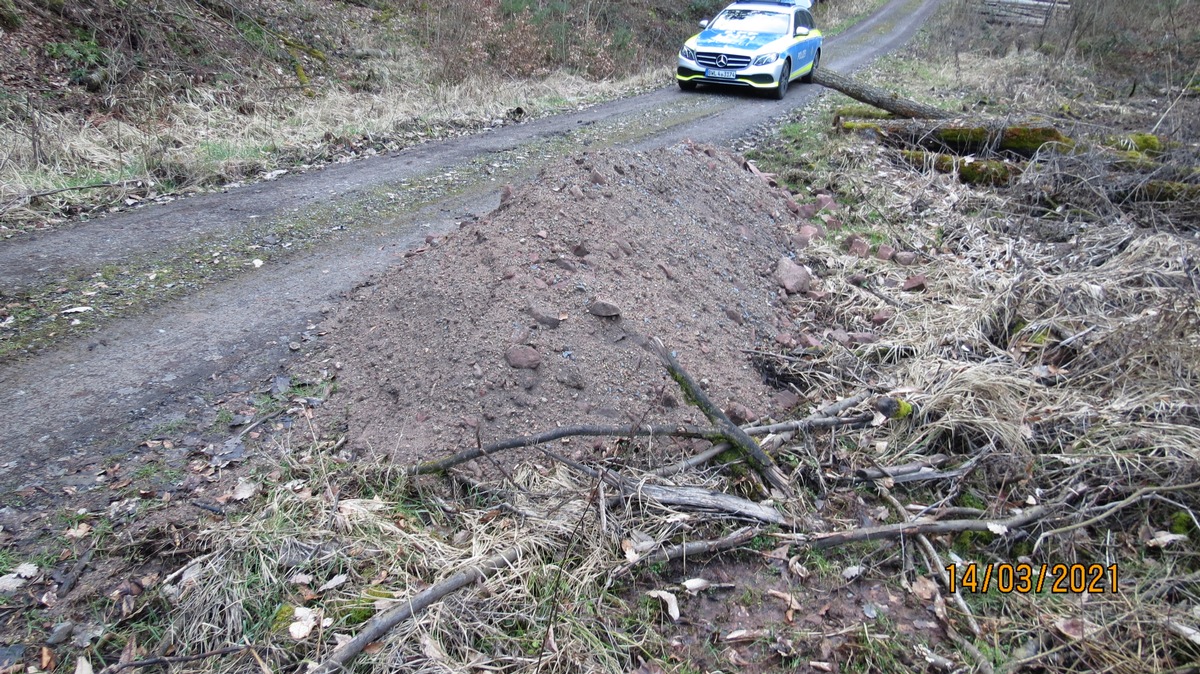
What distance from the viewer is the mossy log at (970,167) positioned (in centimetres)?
774

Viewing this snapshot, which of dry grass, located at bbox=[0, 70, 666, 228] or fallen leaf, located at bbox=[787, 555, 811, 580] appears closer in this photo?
fallen leaf, located at bbox=[787, 555, 811, 580]

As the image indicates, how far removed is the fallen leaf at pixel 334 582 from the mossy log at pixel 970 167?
7.62 m

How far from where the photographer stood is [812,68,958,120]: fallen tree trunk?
9773mm

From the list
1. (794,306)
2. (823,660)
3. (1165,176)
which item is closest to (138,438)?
(823,660)

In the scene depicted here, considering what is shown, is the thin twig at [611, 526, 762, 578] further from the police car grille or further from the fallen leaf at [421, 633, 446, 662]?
the police car grille

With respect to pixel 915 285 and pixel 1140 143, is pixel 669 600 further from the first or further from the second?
pixel 1140 143

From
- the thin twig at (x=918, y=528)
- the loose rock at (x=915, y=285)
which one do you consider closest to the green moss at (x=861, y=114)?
the loose rock at (x=915, y=285)

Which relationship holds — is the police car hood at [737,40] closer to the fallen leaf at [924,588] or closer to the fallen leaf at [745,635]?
the fallen leaf at [924,588]

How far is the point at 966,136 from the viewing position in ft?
28.1

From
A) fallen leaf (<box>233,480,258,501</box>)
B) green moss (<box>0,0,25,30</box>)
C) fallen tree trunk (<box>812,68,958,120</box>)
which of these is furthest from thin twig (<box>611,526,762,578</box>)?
green moss (<box>0,0,25,30</box>)

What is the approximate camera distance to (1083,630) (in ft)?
8.68

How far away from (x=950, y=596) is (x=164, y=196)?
23.9 feet

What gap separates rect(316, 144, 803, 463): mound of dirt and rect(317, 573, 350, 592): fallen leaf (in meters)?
0.68

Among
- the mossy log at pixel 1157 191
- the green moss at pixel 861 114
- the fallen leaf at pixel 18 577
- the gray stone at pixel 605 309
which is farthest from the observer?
the green moss at pixel 861 114
